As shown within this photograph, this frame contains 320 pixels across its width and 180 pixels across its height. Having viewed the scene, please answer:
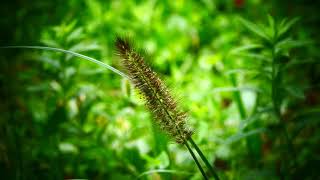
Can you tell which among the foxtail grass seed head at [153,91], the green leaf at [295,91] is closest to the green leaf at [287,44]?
the green leaf at [295,91]

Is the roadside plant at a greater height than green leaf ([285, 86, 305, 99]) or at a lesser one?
greater

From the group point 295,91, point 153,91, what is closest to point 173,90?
point 153,91

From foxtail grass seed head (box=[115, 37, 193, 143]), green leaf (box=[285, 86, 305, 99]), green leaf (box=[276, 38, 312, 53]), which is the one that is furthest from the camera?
green leaf (box=[276, 38, 312, 53])

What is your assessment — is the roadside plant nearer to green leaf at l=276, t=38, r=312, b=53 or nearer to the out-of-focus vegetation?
the out-of-focus vegetation

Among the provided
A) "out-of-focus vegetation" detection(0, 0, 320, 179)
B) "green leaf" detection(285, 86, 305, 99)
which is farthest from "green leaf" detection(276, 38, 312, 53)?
"green leaf" detection(285, 86, 305, 99)

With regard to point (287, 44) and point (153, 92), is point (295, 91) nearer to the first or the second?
point (287, 44)

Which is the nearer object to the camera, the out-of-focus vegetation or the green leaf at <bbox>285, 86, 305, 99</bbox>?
the green leaf at <bbox>285, 86, 305, 99</bbox>
